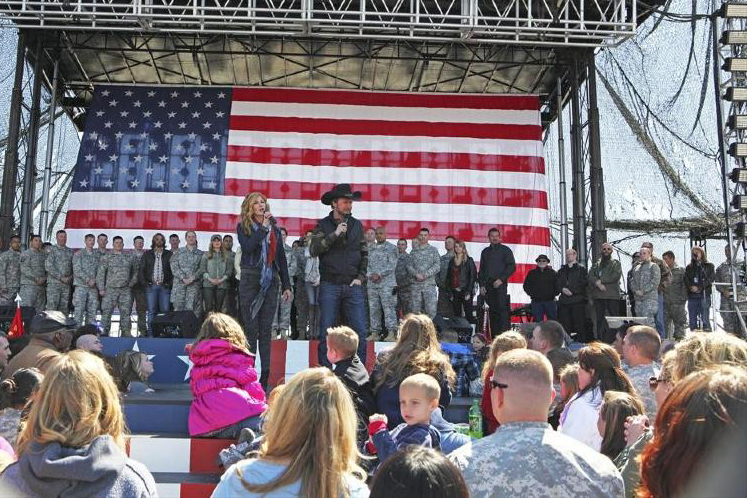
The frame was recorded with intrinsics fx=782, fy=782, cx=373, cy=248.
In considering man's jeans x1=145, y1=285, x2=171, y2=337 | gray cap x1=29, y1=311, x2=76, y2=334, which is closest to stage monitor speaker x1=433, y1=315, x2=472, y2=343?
man's jeans x1=145, y1=285, x2=171, y2=337

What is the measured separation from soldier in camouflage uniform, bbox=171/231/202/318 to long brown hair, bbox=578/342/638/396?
756 centimetres

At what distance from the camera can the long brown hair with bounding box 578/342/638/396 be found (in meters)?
3.28

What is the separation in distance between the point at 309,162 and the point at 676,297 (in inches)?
253

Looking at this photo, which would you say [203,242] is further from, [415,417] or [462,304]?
[415,417]

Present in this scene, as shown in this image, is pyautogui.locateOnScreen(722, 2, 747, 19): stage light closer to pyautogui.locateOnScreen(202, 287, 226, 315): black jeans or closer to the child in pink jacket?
pyautogui.locateOnScreen(202, 287, 226, 315): black jeans

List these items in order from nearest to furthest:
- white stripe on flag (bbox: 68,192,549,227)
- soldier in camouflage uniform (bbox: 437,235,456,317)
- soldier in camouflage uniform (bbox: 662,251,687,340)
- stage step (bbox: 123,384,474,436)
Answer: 1. stage step (bbox: 123,384,474,436)
2. soldier in camouflage uniform (bbox: 437,235,456,317)
3. soldier in camouflage uniform (bbox: 662,251,687,340)
4. white stripe on flag (bbox: 68,192,549,227)

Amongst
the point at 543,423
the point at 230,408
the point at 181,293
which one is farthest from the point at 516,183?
the point at 543,423

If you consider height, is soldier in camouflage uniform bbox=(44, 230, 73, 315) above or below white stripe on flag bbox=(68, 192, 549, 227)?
below

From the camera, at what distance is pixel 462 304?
34.1 ft

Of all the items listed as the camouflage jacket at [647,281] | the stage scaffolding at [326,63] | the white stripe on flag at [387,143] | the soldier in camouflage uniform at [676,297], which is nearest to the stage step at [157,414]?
the camouflage jacket at [647,281]

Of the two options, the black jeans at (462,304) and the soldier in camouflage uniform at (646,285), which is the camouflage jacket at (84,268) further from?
the soldier in camouflage uniform at (646,285)

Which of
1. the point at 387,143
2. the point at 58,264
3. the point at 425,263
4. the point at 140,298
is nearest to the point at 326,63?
the point at 387,143

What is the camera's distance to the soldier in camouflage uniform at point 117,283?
10305mm

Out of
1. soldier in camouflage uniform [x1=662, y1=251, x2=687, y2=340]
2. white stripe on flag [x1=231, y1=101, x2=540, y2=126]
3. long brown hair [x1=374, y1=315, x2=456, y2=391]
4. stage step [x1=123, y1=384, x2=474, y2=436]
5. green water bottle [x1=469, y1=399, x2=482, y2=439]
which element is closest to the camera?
long brown hair [x1=374, y1=315, x2=456, y2=391]
